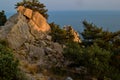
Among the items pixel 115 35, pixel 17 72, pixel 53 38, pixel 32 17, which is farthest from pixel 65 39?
pixel 17 72

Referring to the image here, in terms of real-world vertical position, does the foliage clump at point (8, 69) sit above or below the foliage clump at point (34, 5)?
below

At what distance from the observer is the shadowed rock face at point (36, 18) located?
36.2 metres

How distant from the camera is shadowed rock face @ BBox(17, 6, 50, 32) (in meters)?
36.2

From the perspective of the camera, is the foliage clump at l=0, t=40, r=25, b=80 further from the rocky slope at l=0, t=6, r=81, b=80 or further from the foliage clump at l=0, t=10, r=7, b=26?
the foliage clump at l=0, t=10, r=7, b=26

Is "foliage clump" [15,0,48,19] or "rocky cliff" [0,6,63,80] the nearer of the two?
"rocky cliff" [0,6,63,80]

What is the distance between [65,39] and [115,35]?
22.1ft

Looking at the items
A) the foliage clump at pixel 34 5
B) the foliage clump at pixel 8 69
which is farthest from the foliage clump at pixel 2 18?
the foliage clump at pixel 8 69

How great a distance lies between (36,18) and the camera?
3678 cm

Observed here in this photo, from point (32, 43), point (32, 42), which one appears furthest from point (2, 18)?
point (32, 43)

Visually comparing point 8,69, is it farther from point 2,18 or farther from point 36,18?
point 2,18

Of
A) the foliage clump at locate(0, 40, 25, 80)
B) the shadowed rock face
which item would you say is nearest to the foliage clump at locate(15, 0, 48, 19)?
the shadowed rock face

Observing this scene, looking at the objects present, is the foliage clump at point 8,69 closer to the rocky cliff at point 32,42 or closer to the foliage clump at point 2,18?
the rocky cliff at point 32,42

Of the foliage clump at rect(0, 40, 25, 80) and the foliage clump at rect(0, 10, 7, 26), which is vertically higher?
the foliage clump at rect(0, 10, 7, 26)

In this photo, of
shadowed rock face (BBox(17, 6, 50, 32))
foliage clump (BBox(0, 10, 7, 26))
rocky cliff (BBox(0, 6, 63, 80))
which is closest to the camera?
rocky cliff (BBox(0, 6, 63, 80))
